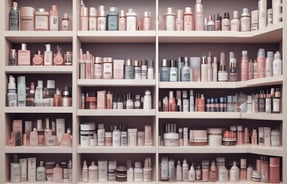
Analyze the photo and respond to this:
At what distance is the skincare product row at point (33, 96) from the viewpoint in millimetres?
2473

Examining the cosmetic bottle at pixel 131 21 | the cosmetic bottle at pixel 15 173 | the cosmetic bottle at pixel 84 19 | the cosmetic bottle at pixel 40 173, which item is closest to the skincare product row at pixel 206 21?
the cosmetic bottle at pixel 131 21

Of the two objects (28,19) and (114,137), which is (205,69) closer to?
(114,137)

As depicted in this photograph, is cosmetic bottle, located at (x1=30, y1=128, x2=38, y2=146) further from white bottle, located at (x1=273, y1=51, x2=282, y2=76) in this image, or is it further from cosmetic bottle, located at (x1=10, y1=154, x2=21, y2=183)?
white bottle, located at (x1=273, y1=51, x2=282, y2=76)

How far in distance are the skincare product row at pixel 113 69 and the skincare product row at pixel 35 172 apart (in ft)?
2.27

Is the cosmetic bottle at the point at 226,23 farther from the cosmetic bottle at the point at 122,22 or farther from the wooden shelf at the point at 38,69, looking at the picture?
the wooden shelf at the point at 38,69

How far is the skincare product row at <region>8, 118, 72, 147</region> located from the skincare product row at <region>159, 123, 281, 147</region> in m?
0.73

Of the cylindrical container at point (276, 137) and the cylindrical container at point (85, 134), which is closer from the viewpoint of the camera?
the cylindrical container at point (276, 137)

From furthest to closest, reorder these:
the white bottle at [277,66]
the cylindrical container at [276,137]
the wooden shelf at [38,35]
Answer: the wooden shelf at [38,35] < the cylindrical container at [276,137] < the white bottle at [277,66]

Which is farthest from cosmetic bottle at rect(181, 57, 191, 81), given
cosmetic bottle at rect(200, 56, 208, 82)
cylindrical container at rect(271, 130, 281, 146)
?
cylindrical container at rect(271, 130, 281, 146)

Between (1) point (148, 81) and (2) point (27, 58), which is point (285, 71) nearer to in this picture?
(1) point (148, 81)

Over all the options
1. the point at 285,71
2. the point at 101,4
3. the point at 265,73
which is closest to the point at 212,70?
the point at 265,73

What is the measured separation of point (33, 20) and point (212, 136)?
1585 mm

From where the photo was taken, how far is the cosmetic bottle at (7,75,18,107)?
96.8 inches

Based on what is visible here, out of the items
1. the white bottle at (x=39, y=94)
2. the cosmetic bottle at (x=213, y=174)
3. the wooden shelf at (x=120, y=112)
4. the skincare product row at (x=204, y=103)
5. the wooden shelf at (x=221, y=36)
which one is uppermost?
the wooden shelf at (x=221, y=36)
